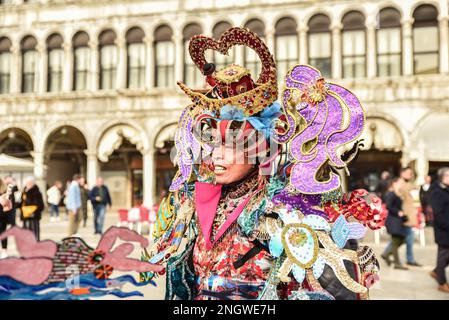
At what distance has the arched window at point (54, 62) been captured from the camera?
2131cm

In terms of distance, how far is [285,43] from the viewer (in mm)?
19578

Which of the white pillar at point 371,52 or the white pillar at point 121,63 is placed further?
the white pillar at point 121,63

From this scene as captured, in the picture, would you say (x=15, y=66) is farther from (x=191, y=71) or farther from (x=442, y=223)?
(x=442, y=223)

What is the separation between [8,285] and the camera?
175 cm

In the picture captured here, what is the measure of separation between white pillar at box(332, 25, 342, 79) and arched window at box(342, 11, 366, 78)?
0.32 m

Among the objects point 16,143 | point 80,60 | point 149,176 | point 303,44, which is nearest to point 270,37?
point 303,44

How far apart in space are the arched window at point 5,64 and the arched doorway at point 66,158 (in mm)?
3362

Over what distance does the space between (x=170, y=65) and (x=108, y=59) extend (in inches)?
116

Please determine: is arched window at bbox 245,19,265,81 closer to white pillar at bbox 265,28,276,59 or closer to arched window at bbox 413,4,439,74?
white pillar at bbox 265,28,276,59

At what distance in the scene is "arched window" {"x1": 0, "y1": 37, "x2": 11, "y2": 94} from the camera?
71.6 ft

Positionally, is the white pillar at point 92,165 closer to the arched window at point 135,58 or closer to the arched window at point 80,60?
the arched window at point 80,60

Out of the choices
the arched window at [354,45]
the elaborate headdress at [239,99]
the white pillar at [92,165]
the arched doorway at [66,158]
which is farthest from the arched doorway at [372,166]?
the elaborate headdress at [239,99]

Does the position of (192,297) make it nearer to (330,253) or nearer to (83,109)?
(330,253)
